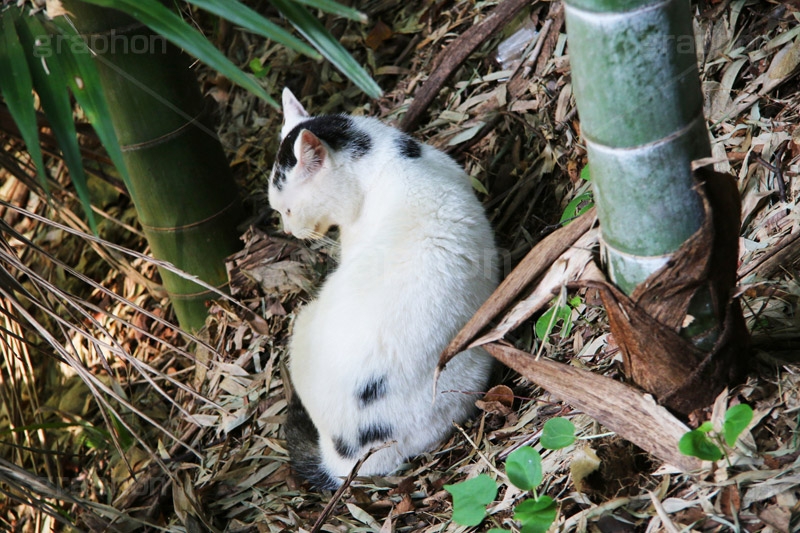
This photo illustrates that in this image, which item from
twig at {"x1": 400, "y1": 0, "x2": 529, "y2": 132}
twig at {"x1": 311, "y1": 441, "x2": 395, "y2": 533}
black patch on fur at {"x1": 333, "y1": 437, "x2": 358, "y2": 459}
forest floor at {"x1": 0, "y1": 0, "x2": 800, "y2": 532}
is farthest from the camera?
twig at {"x1": 400, "y1": 0, "x2": 529, "y2": 132}

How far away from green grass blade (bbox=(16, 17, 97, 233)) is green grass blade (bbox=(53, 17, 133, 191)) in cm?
3

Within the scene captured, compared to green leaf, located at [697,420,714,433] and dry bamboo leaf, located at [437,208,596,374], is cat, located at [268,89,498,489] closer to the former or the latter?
dry bamboo leaf, located at [437,208,596,374]

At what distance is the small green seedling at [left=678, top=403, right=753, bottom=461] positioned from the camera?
1.33m

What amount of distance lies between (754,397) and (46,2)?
1839 millimetres

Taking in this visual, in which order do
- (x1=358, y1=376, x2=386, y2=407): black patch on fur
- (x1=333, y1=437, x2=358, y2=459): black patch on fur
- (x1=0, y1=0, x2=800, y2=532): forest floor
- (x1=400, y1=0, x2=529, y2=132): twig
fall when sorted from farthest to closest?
(x1=400, y1=0, x2=529, y2=132): twig
(x1=333, y1=437, x2=358, y2=459): black patch on fur
(x1=358, y1=376, x2=386, y2=407): black patch on fur
(x1=0, y1=0, x2=800, y2=532): forest floor

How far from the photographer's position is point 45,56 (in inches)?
56.3

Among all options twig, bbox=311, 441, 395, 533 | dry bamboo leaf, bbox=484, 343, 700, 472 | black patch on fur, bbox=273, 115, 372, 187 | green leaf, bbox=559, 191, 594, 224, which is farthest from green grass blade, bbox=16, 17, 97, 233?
green leaf, bbox=559, 191, 594, 224

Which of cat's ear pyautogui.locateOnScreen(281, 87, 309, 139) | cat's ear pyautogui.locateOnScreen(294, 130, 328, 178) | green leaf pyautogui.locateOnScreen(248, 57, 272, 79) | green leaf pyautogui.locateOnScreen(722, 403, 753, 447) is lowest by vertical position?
green leaf pyautogui.locateOnScreen(722, 403, 753, 447)

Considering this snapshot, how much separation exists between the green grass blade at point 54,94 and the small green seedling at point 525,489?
1.08m

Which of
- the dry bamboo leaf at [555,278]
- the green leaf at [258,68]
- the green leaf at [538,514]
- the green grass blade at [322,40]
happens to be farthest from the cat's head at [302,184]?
the green leaf at [538,514]

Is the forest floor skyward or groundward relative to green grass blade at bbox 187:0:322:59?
groundward

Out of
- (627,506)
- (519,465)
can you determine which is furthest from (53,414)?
(627,506)

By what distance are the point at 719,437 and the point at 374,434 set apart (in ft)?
3.26

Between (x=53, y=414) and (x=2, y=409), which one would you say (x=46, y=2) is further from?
(x=2, y=409)
